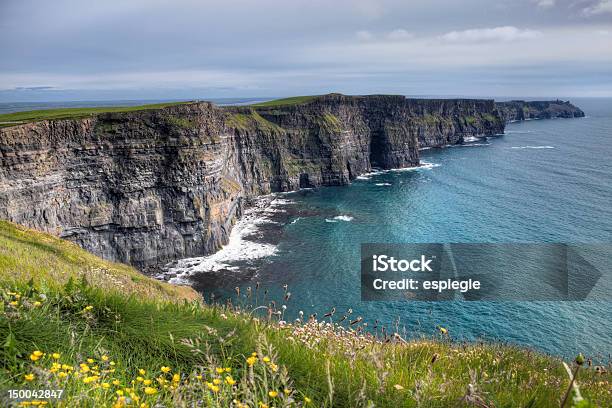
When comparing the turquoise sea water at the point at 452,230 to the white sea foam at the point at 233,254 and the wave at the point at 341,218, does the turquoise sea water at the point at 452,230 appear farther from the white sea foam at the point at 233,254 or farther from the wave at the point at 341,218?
the white sea foam at the point at 233,254

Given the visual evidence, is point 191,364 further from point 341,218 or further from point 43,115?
point 341,218

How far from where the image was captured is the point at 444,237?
66.9 meters

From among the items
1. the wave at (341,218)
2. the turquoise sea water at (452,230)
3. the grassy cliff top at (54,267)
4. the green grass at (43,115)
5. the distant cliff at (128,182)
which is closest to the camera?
the grassy cliff top at (54,267)

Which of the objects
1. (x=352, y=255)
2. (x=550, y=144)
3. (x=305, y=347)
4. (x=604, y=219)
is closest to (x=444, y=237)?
(x=352, y=255)

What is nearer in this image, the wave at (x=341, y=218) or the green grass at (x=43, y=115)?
the green grass at (x=43, y=115)

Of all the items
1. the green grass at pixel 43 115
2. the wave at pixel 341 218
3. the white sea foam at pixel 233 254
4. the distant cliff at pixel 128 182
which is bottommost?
the white sea foam at pixel 233 254

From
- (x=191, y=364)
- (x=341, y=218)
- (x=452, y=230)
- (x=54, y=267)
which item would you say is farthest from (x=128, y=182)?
(x=191, y=364)

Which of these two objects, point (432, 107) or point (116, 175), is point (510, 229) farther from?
point (432, 107)

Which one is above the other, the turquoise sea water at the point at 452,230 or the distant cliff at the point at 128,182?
the distant cliff at the point at 128,182

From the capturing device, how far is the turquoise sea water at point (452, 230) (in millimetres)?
41875

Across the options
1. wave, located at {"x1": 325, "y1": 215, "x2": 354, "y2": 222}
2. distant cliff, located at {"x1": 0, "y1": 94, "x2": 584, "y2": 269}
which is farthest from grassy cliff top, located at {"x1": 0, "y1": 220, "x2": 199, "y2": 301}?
wave, located at {"x1": 325, "y1": 215, "x2": 354, "y2": 222}

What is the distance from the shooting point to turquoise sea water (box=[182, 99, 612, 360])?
137 ft

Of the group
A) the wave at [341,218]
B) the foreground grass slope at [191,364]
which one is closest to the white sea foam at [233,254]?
the wave at [341,218]

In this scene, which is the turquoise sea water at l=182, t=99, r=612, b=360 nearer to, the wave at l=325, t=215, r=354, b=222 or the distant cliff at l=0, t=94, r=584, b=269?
the wave at l=325, t=215, r=354, b=222
